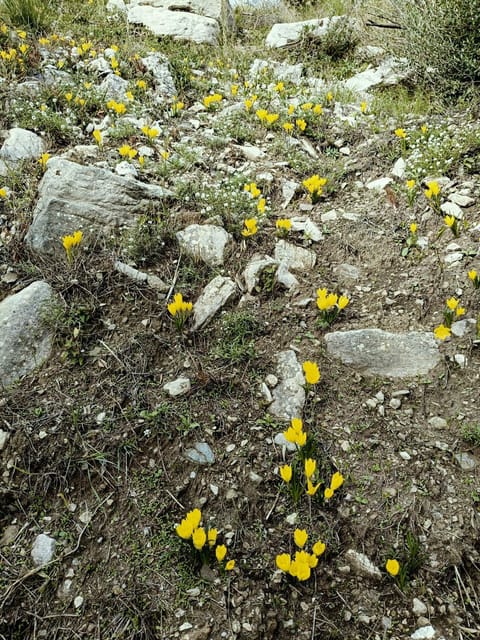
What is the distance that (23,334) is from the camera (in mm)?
3117

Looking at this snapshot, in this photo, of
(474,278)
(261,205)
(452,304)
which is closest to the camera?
(452,304)

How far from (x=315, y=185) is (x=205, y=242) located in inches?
45.3

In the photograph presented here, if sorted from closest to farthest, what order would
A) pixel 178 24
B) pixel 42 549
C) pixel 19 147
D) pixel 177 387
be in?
pixel 42 549 → pixel 177 387 → pixel 19 147 → pixel 178 24

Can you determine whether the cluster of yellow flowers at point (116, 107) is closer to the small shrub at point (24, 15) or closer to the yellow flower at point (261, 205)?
the yellow flower at point (261, 205)

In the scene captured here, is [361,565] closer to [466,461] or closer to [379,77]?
[466,461]

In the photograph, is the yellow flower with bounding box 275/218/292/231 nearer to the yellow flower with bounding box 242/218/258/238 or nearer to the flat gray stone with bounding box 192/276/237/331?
the yellow flower with bounding box 242/218/258/238

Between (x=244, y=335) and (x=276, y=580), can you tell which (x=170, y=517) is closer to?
(x=276, y=580)

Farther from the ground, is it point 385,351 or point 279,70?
point 279,70

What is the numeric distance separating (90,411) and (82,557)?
2.59 feet

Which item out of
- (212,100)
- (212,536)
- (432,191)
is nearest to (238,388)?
(212,536)

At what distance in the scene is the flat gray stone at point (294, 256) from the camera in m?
3.70

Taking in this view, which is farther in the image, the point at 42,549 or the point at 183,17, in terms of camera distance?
the point at 183,17

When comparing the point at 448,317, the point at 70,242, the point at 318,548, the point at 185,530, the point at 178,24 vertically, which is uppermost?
the point at 178,24

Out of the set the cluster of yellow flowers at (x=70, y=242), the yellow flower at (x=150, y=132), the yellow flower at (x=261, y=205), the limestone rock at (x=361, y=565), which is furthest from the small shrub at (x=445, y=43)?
the limestone rock at (x=361, y=565)
